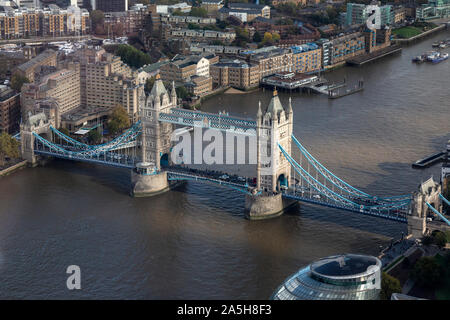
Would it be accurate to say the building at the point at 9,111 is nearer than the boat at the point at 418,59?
Yes

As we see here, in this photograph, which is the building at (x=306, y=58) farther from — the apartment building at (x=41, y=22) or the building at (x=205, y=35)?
the apartment building at (x=41, y=22)

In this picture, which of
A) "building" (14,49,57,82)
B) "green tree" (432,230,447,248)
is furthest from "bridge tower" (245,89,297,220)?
"building" (14,49,57,82)

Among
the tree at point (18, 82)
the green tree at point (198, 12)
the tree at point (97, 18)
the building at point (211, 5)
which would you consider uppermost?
the building at point (211, 5)

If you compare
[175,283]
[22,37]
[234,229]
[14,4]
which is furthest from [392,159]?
[14,4]

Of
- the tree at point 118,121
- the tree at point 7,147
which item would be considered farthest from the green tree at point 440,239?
the tree at point 7,147

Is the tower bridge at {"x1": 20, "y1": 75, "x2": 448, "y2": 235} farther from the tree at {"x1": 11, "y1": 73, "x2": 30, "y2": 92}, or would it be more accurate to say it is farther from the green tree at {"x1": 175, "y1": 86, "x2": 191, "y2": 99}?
the tree at {"x1": 11, "y1": 73, "x2": 30, "y2": 92}

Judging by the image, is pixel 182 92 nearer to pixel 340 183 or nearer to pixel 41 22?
pixel 340 183
